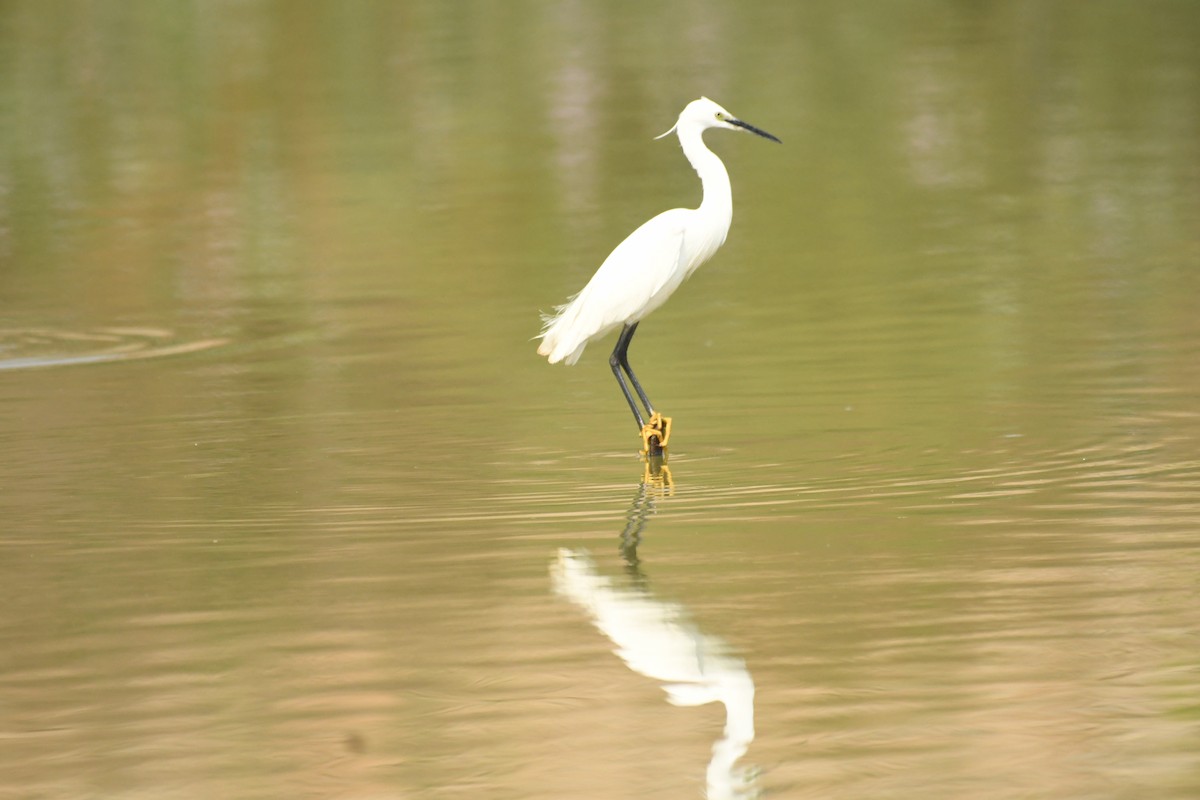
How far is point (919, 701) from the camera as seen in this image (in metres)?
5.31

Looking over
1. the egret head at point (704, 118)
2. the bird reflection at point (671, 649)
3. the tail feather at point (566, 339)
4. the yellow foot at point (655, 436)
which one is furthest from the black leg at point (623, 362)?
the bird reflection at point (671, 649)

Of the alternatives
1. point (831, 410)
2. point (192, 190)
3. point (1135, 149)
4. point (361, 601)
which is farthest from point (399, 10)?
point (361, 601)

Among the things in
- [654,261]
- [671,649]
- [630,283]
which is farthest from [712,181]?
[671,649]

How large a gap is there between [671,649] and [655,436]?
2.80 m

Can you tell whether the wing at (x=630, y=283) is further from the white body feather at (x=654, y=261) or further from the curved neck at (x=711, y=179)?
the curved neck at (x=711, y=179)

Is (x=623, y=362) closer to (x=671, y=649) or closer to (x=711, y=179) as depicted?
(x=711, y=179)

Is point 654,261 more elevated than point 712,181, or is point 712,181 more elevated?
point 712,181

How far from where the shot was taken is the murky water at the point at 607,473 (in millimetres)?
5215

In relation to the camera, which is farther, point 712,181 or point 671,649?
point 712,181

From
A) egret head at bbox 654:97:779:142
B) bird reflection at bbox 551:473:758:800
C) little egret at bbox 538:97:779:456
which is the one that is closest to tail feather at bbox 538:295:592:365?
→ little egret at bbox 538:97:779:456

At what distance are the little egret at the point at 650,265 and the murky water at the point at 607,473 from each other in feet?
1.16

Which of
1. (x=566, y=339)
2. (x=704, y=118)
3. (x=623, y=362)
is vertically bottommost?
(x=623, y=362)

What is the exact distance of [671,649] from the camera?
19.3ft

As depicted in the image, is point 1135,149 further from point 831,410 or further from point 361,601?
point 361,601
